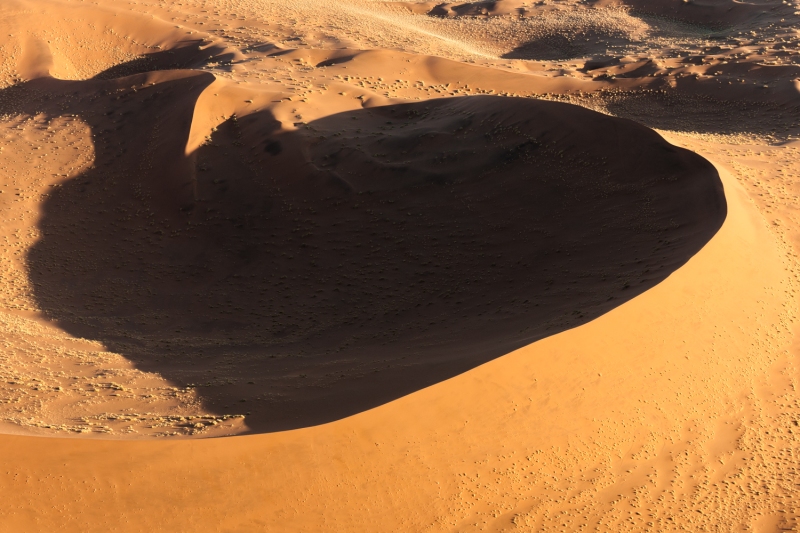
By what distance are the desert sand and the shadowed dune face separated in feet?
0.18

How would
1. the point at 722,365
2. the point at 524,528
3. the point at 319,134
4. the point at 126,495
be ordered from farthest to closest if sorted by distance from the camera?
1. the point at 319,134
2. the point at 722,365
3. the point at 524,528
4. the point at 126,495

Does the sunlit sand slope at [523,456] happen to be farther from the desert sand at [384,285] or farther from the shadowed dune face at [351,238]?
the shadowed dune face at [351,238]

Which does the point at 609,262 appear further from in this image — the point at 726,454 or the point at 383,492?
the point at 383,492

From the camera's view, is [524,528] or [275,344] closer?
[524,528]

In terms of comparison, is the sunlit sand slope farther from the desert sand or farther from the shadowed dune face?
the shadowed dune face

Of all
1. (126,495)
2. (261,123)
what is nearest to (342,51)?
(261,123)

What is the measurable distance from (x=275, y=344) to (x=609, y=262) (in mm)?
4464

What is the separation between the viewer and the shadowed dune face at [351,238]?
323 inches

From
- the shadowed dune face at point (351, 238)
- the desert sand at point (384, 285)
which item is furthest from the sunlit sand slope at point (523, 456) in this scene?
the shadowed dune face at point (351, 238)

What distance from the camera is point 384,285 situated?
10516mm

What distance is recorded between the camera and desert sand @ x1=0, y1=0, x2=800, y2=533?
6.10 m

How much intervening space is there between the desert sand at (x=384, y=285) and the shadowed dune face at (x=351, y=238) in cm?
6

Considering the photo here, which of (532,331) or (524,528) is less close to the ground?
(532,331)

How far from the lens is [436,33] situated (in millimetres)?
24688
